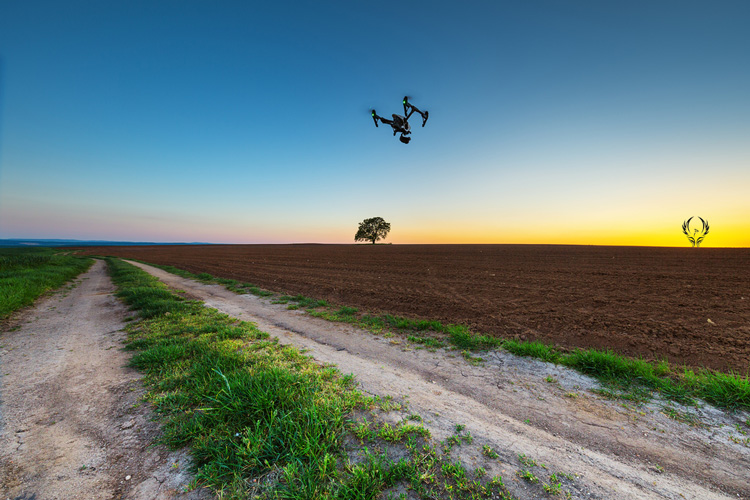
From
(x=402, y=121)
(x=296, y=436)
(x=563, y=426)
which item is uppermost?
(x=402, y=121)

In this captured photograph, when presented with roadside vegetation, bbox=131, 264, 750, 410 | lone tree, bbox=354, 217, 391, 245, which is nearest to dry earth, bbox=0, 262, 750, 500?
roadside vegetation, bbox=131, 264, 750, 410

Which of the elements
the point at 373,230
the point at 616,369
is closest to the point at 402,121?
the point at 616,369

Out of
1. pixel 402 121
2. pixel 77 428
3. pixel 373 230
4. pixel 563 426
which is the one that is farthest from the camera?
pixel 373 230

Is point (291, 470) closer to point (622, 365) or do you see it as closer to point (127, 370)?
point (127, 370)

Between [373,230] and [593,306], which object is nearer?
[593,306]

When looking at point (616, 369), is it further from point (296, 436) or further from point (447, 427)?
point (296, 436)

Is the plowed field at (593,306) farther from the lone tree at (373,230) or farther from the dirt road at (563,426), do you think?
the lone tree at (373,230)

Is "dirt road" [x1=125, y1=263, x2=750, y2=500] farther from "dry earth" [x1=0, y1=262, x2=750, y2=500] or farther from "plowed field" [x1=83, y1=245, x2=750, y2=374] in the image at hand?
"plowed field" [x1=83, y1=245, x2=750, y2=374]
